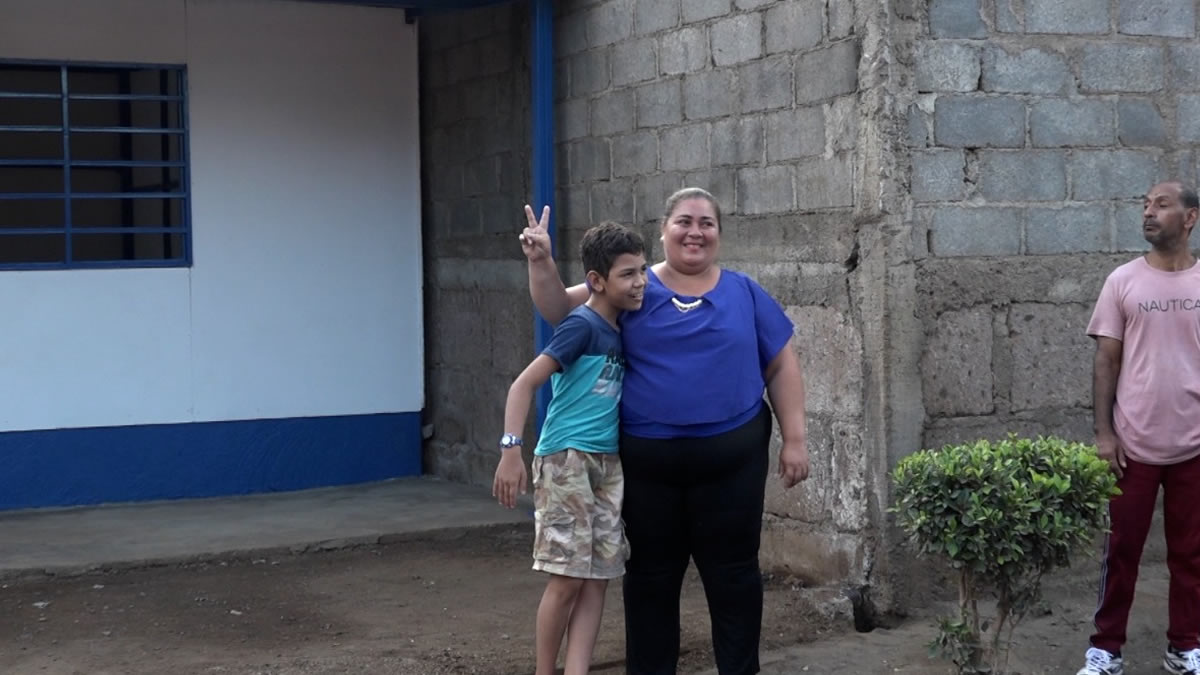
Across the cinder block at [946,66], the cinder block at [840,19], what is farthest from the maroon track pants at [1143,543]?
the cinder block at [840,19]

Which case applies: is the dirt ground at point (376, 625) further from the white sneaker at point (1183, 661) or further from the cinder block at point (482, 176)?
the cinder block at point (482, 176)

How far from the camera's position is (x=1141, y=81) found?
22.6ft

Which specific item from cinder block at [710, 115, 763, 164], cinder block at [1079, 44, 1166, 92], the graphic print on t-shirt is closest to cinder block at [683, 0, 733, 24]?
cinder block at [710, 115, 763, 164]

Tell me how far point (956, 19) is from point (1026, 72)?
1.32 ft

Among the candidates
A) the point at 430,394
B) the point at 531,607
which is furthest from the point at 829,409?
the point at 430,394

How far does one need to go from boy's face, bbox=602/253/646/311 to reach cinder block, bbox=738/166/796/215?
2.02m

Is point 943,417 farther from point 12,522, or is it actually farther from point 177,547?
point 12,522

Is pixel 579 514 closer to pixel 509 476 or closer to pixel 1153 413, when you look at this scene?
pixel 509 476

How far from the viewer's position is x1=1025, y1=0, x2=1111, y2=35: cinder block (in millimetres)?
6621

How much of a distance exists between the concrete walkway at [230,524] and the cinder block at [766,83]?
2822mm

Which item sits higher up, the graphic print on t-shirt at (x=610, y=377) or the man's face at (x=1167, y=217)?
the man's face at (x=1167, y=217)

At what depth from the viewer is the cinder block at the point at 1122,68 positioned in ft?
22.1

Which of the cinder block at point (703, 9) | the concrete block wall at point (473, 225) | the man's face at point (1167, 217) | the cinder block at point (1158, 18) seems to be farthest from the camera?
the concrete block wall at point (473, 225)

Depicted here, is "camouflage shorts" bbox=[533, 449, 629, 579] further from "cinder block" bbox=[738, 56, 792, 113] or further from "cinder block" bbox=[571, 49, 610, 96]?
"cinder block" bbox=[571, 49, 610, 96]
